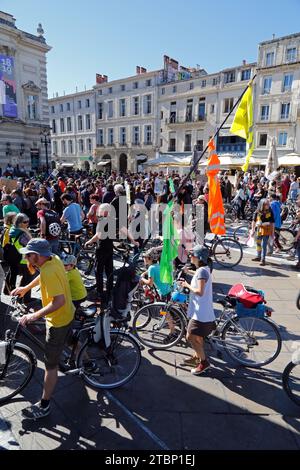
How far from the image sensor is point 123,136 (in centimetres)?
4631

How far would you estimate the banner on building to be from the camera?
25292 mm

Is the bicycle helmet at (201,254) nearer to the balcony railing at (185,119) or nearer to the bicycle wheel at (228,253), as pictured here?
the bicycle wheel at (228,253)

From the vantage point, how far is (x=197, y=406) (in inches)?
132

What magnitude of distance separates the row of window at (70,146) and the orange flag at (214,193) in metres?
48.1

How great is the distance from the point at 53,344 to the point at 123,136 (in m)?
46.3

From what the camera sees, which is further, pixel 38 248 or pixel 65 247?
pixel 65 247

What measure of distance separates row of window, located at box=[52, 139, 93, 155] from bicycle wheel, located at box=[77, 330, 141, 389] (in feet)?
165

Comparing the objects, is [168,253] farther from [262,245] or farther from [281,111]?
[281,111]

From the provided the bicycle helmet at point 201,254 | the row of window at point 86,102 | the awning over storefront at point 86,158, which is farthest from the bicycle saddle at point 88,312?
the awning over storefront at point 86,158

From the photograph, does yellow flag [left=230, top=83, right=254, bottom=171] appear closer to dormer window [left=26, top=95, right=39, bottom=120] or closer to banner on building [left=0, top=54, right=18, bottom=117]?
banner on building [left=0, top=54, right=18, bottom=117]

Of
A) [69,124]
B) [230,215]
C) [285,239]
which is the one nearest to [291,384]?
[285,239]

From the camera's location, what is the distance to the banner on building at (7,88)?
83.0 ft

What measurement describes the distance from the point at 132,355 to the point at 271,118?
3397 cm
